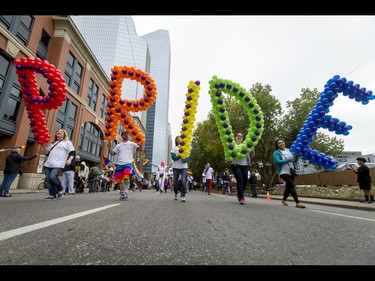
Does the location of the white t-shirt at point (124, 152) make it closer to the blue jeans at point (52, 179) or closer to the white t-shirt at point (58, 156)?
the white t-shirt at point (58, 156)

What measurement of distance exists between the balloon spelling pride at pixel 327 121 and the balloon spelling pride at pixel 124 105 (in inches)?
233

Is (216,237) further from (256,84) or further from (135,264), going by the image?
(256,84)

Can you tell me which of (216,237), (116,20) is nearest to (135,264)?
(216,237)

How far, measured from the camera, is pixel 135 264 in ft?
3.86

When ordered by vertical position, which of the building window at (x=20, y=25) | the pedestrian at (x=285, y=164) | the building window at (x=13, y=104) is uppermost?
the building window at (x=20, y=25)

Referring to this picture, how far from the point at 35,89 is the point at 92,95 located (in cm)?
2455

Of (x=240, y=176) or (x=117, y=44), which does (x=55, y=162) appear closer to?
(x=240, y=176)

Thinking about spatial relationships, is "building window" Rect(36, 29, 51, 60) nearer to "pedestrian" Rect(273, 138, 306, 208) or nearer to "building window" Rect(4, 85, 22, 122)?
"building window" Rect(4, 85, 22, 122)

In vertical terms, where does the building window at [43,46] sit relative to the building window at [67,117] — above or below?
above

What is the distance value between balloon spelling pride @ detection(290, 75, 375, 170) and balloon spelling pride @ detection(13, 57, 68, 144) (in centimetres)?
838

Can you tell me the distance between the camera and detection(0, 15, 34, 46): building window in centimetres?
1497

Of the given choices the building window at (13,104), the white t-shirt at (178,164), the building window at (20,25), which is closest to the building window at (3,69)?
the building window at (13,104)

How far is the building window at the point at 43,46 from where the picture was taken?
19322 mm
